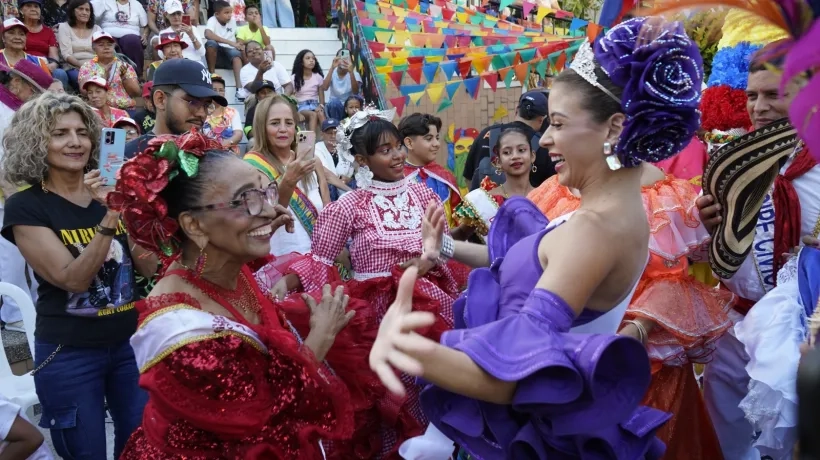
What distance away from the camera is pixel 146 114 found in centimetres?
885

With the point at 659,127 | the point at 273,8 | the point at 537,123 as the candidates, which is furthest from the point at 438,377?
the point at 273,8

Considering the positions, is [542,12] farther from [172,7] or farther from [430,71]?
[172,7]

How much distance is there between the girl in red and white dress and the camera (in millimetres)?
3619

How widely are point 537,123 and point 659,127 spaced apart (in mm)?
4979

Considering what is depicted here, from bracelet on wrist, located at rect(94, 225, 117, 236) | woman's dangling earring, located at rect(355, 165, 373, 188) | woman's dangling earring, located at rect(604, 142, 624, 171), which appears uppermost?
woman's dangling earring, located at rect(604, 142, 624, 171)

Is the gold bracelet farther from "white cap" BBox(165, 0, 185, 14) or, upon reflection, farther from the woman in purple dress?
"white cap" BBox(165, 0, 185, 14)

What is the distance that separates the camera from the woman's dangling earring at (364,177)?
4418 millimetres

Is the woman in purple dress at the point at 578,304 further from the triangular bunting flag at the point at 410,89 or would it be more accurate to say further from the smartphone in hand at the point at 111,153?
the triangular bunting flag at the point at 410,89

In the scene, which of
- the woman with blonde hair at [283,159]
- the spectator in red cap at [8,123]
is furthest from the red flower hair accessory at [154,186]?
the spectator in red cap at [8,123]

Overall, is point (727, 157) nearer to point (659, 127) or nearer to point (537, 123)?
point (659, 127)

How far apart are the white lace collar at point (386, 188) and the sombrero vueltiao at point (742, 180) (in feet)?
5.49

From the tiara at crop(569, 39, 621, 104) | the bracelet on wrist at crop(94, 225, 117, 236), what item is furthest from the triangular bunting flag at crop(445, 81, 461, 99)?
the tiara at crop(569, 39, 621, 104)

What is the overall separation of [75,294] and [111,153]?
26.7 inches

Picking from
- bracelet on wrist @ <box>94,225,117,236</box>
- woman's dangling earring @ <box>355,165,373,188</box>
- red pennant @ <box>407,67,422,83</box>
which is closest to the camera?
bracelet on wrist @ <box>94,225,117,236</box>
